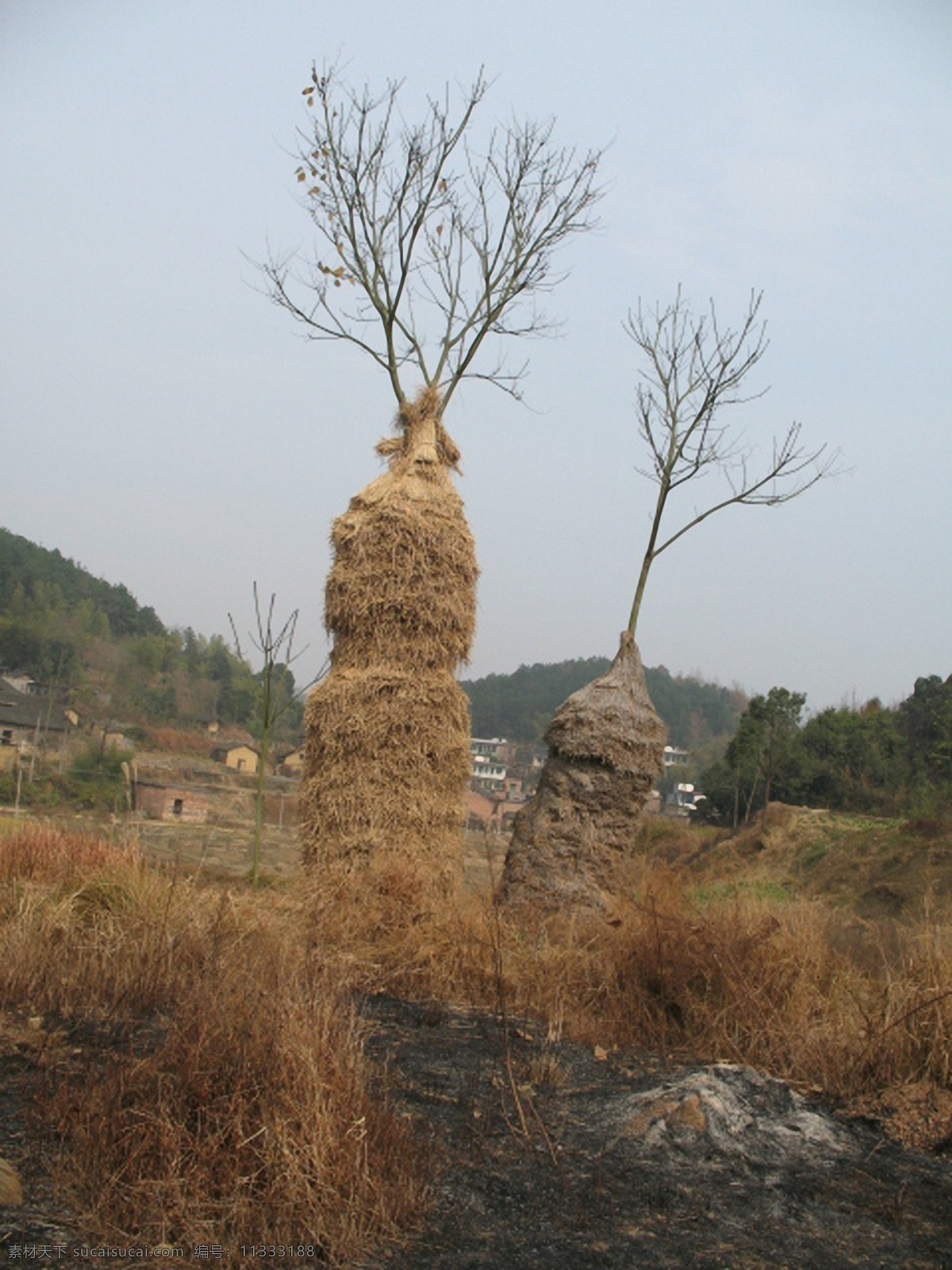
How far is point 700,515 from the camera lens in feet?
35.5

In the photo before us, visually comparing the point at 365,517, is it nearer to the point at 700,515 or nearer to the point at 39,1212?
the point at 700,515

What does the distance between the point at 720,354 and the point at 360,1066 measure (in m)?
8.96

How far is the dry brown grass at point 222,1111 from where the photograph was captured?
118 inches

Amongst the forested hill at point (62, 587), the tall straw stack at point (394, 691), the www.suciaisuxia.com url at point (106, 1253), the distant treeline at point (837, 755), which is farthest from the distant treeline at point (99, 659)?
the www.suciaisuxia.com url at point (106, 1253)

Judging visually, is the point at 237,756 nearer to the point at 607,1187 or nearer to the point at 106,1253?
the point at 607,1187

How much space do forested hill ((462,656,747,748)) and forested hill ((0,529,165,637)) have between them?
32657mm

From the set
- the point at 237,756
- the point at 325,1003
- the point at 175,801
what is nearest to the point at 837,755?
the point at 175,801

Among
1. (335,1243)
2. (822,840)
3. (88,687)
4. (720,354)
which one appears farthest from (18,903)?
(88,687)

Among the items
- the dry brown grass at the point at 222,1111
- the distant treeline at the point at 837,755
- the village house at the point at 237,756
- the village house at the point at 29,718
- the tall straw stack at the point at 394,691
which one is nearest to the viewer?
the dry brown grass at the point at 222,1111

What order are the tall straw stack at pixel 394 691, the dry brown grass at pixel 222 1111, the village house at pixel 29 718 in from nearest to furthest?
the dry brown grass at pixel 222 1111
the tall straw stack at pixel 394 691
the village house at pixel 29 718

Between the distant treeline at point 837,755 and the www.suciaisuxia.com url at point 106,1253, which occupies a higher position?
the distant treeline at point 837,755

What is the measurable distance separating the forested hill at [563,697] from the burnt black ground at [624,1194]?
40732 mm

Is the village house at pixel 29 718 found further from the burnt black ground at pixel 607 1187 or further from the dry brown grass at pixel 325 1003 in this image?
the burnt black ground at pixel 607 1187

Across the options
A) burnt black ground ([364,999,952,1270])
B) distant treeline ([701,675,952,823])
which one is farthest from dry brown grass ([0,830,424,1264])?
distant treeline ([701,675,952,823])
